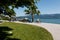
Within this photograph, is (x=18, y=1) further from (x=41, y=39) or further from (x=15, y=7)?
(x=41, y=39)

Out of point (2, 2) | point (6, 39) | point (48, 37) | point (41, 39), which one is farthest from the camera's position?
point (48, 37)

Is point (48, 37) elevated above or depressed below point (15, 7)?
below

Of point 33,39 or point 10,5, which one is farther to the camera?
point 33,39

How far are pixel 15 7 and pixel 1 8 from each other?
1275 millimetres

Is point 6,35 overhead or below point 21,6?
below

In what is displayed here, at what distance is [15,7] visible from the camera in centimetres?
1548

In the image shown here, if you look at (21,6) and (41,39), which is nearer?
(21,6)

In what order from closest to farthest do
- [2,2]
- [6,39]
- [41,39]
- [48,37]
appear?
[2,2] < [6,39] < [41,39] < [48,37]

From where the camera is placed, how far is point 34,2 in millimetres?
14961

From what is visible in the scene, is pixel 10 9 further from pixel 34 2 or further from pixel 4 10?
pixel 34 2

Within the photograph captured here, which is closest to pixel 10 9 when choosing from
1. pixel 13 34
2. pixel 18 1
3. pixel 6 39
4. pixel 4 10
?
pixel 4 10

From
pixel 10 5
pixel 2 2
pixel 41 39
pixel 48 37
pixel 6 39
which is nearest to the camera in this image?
pixel 2 2

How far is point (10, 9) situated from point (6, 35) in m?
3.39

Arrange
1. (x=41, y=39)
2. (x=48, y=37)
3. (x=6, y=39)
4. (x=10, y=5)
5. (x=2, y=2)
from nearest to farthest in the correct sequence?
(x=2, y=2) < (x=10, y=5) < (x=6, y=39) < (x=41, y=39) < (x=48, y=37)
